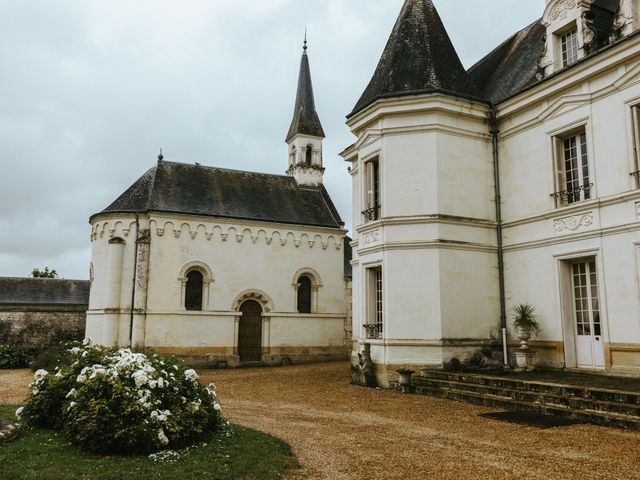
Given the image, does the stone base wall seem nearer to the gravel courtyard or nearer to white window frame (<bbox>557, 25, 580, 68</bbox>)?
the gravel courtyard

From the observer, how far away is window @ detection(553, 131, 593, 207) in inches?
483

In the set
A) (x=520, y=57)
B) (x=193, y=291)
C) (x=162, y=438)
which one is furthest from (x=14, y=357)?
(x=520, y=57)

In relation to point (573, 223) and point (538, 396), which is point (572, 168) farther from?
point (538, 396)

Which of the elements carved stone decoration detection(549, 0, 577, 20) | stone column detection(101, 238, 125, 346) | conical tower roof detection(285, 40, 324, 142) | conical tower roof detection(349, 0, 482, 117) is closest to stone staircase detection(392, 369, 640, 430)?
conical tower roof detection(349, 0, 482, 117)

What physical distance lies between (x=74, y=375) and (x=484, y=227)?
1040 centimetres

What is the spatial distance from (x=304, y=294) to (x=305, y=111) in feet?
36.7

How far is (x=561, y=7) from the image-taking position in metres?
13.1

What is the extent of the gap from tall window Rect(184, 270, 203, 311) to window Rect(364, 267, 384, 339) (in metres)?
9.93

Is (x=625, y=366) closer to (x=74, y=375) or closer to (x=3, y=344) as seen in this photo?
(x=74, y=375)

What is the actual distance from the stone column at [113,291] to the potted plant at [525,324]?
584 inches

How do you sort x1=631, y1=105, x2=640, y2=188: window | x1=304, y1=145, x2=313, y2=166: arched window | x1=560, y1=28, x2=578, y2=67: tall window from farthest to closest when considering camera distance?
x1=304, y1=145, x2=313, y2=166: arched window, x1=560, y1=28, x2=578, y2=67: tall window, x1=631, y1=105, x2=640, y2=188: window

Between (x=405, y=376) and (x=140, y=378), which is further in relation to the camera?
(x=405, y=376)

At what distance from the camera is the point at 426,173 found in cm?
1373

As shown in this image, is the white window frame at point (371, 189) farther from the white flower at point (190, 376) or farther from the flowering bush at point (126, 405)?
the white flower at point (190, 376)
